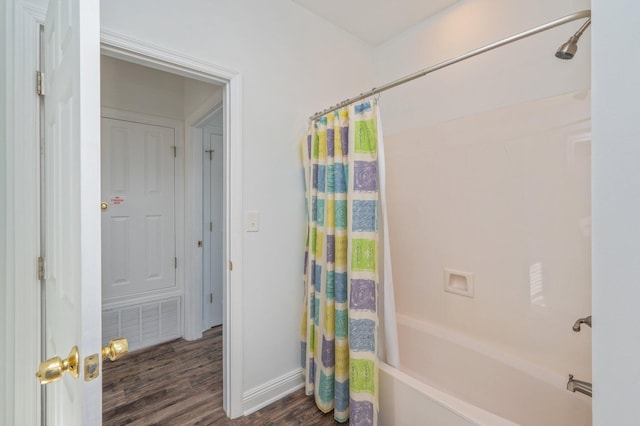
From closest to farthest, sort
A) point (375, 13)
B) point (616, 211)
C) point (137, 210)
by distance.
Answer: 1. point (616, 211)
2. point (375, 13)
3. point (137, 210)

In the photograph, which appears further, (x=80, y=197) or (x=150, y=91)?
(x=150, y=91)

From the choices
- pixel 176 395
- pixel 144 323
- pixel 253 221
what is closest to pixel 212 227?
pixel 144 323

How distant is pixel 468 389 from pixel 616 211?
5.48 feet

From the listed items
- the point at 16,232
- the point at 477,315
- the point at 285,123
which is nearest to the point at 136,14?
the point at 285,123

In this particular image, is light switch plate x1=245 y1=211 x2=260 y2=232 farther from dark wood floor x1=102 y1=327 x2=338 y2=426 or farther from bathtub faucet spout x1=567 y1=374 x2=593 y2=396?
bathtub faucet spout x1=567 y1=374 x2=593 y2=396

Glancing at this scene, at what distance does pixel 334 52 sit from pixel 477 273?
188cm

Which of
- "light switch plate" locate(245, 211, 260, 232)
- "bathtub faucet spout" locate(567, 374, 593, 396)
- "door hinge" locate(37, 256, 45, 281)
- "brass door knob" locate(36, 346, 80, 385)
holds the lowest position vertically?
"bathtub faucet spout" locate(567, 374, 593, 396)

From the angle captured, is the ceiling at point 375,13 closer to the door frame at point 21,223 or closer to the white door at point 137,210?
the door frame at point 21,223

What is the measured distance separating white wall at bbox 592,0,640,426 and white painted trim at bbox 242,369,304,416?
1.63 metres

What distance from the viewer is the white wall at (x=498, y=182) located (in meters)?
1.38

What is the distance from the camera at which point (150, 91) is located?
7.90 feet

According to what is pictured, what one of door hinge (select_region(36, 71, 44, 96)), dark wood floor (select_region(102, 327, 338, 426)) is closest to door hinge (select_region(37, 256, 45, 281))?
door hinge (select_region(36, 71, 44, 96))

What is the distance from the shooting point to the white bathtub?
45.5 inches

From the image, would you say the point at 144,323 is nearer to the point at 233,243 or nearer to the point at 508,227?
the point at 233,243
